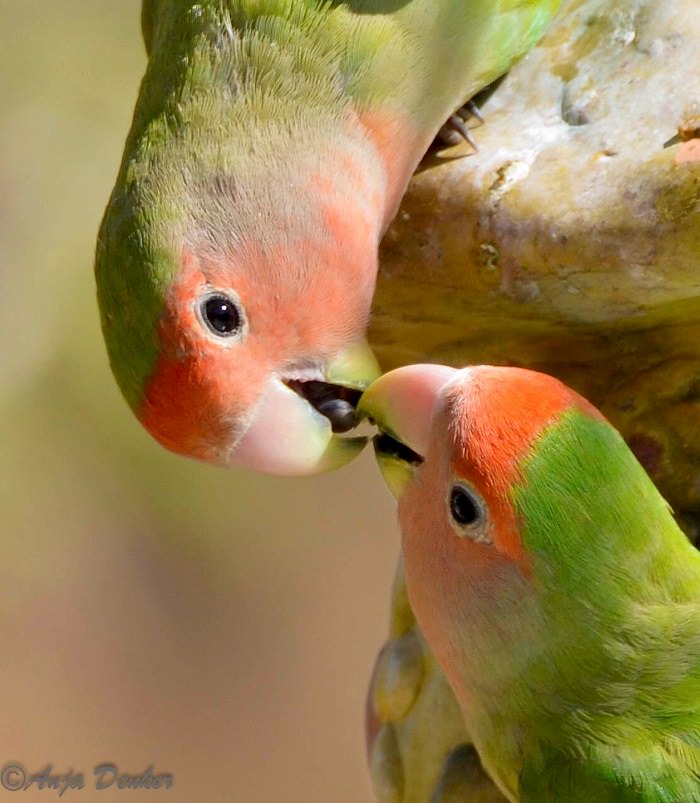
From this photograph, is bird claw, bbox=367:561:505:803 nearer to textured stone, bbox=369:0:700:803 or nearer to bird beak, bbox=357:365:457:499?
textured stone, bbox=369:0:700:803

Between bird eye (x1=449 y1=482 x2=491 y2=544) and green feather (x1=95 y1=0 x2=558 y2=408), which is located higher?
green feather (x1=95 y1=0 x2=558 y2=408)

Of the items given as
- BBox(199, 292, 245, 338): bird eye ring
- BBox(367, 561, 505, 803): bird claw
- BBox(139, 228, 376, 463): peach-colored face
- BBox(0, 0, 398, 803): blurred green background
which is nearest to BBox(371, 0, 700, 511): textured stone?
BBox(139, 228, 376, 463): peach-colored face

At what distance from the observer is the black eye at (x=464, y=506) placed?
0.82m

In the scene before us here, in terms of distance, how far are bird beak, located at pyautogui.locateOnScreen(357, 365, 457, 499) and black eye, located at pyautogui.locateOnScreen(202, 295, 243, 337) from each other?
0.16m

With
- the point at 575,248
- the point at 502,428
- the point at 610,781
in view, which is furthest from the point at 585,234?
the point at 610,781

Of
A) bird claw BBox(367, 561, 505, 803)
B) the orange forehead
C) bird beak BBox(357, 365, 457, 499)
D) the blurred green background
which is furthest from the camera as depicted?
the blurred green background

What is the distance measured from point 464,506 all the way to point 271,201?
396 millimetres

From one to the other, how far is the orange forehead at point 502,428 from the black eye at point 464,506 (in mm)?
15

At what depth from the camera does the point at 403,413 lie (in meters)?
0.92

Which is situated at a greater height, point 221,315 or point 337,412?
point 221,315

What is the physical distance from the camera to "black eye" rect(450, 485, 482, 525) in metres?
0.82

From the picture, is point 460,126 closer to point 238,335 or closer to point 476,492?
point 238,335

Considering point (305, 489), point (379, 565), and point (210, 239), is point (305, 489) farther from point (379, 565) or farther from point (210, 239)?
point (210, 239)

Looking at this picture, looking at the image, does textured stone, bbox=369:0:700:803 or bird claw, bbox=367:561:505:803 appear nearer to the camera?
textured stone, bbox=369:0:700:803
